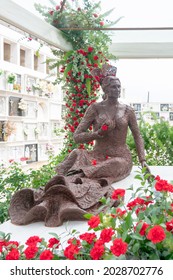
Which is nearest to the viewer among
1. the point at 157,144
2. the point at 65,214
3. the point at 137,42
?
the point at 65,214

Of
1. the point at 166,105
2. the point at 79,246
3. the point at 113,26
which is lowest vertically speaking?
the point at 79,246

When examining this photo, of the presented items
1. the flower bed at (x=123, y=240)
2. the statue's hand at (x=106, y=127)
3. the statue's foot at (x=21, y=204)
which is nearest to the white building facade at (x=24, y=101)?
the statue's hand at (x=106, y=127)

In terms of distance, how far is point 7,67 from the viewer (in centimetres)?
425

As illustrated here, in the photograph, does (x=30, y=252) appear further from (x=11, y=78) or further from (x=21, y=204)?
(x=11, y=78)

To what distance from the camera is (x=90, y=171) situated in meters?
3.35

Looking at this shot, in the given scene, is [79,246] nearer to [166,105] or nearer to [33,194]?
[33,194]

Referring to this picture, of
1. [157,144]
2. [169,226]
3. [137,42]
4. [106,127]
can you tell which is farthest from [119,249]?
[137,42]

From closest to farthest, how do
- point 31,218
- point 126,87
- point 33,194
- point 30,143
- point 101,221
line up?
point 101,221 → point 31,218 → point 33,194 → point 30,143 → point 126,87

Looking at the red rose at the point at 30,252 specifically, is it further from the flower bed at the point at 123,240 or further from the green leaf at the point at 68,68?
the green leaf at the point at 68,68

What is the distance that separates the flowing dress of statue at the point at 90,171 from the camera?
267 cm

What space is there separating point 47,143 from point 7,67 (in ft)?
5.30

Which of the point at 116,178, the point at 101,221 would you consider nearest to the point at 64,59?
the point at 116,178

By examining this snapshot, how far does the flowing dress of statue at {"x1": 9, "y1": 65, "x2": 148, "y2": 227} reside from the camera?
2674 mm
